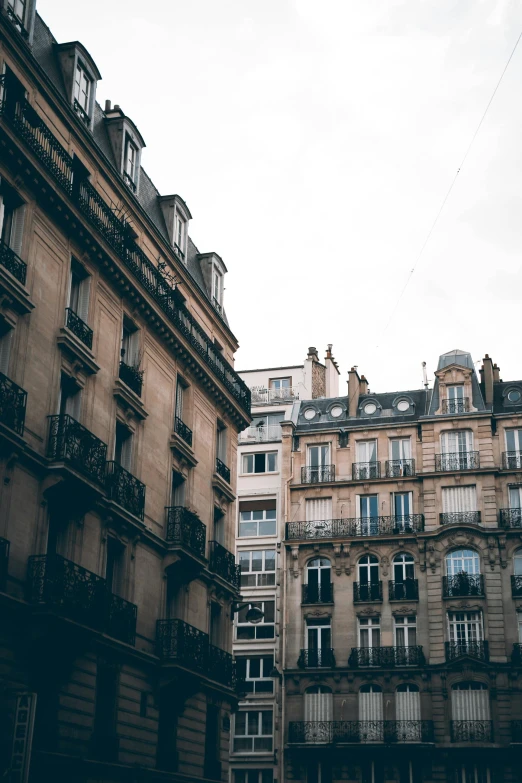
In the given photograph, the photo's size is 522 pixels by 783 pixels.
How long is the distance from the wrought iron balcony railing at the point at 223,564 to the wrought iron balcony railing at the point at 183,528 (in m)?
2.03

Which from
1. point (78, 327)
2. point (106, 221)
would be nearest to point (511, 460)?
point (106, 221)

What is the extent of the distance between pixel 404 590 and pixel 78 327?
2657cm

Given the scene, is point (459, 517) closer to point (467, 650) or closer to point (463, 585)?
point (463, 585)

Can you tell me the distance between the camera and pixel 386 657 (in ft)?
149

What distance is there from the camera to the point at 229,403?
115 ft

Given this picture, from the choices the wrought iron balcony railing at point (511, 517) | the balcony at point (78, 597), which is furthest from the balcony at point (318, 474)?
the balcony at point (78, 597)

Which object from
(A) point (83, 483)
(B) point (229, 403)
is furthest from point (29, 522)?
(B) point (229, 403)

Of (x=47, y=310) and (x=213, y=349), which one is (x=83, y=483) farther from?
(x=213, y=349)

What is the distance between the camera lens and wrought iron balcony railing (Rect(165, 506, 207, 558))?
95.1 ft

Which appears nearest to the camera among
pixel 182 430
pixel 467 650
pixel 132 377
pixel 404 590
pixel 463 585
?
pixel 132 377

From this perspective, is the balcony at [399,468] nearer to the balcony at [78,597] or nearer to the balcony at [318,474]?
the balcony at [318,474]

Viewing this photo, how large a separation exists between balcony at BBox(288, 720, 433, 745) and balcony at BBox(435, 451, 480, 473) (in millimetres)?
11605

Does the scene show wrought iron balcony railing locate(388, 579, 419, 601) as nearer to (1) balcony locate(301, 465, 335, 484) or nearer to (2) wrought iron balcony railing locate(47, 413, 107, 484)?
(1) balcony locate(301, 465, 335, 484)

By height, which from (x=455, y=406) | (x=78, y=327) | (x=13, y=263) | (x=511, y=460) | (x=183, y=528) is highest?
(x=455, y=406)
